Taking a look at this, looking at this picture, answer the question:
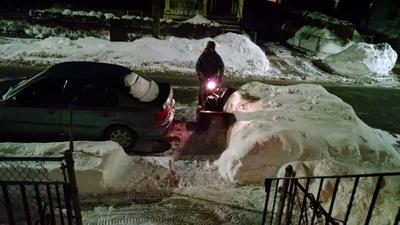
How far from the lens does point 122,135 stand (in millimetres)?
7164

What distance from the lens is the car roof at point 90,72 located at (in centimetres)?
696

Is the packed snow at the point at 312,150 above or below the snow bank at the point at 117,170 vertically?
above

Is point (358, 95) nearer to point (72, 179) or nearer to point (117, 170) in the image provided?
point (117, 170)

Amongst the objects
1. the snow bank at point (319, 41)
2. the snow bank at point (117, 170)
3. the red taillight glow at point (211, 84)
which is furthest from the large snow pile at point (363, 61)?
the snow bank at point (117, 170)

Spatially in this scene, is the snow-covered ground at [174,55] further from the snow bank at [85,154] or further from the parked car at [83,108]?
the snow bank at [85,154]

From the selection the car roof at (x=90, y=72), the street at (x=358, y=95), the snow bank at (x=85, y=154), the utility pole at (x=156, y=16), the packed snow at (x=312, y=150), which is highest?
the utility pole at (x=156, y=16)

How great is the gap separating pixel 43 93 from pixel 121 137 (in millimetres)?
1753

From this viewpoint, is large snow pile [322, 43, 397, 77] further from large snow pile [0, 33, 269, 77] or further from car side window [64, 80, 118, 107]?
car side window [64, 80, 118, 107]

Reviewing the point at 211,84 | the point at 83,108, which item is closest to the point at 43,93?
the point at 83,108

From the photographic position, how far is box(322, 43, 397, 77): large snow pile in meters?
15.3

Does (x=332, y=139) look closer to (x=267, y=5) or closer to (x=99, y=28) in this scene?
(x=99, y=28)

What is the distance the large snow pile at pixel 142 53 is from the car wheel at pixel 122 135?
6.90 meters

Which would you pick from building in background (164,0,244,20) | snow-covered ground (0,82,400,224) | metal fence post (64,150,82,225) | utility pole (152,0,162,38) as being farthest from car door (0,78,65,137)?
building in background (164,0,244,20)

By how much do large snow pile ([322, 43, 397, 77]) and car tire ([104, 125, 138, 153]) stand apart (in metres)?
11.3
